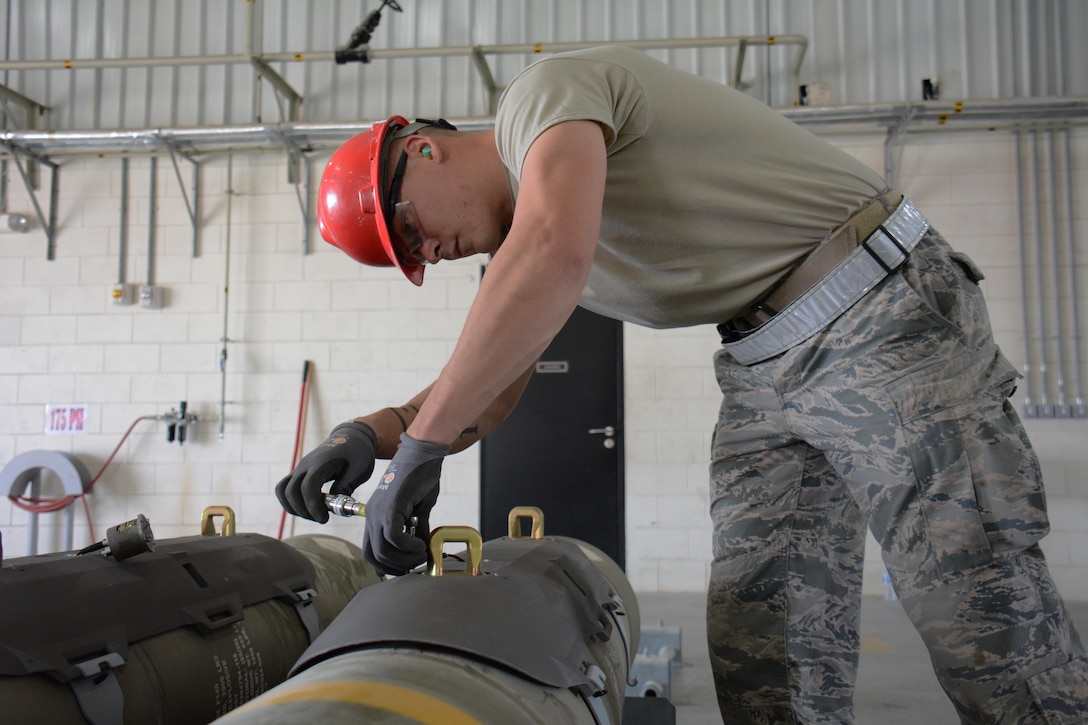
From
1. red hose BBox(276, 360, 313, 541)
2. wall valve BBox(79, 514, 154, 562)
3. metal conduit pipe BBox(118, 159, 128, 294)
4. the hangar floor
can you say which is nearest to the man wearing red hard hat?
wall valve BBox(79, 514, 154, 562)

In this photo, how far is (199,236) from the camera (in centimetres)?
485

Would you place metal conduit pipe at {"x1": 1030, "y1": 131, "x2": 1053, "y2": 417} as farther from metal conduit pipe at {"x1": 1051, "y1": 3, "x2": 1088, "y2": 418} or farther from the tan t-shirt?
the tan t-shirt

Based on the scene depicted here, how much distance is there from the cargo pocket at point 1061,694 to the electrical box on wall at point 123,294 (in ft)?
16.4

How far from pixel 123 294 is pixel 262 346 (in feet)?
3.01

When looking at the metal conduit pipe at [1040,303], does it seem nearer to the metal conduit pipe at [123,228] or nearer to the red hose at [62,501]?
the red hose at [62,501]

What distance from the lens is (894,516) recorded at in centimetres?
116

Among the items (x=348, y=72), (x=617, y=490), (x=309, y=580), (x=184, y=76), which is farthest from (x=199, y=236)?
(x=309, y=580)

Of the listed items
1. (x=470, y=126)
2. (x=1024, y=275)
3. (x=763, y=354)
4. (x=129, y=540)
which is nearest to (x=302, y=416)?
(x=470, y=126)

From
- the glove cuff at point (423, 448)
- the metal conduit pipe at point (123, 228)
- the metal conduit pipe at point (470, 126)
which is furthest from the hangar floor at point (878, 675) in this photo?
the metal conduit pipe at point (123, 228)

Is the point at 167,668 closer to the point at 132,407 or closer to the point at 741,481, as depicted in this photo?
the point at 741,481

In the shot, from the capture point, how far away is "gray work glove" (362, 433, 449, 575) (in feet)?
3.21

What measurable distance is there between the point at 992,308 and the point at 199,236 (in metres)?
4.77

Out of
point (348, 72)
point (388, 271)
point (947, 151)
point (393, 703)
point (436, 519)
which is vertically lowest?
point (436, 519)

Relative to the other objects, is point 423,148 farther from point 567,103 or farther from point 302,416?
point 302,416
